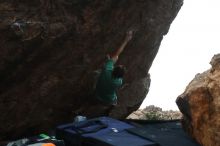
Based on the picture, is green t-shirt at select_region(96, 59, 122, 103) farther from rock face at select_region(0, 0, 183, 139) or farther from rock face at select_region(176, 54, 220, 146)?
rock face at select_region(176, 54, 220, 146)

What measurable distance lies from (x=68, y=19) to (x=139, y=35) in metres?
2.32

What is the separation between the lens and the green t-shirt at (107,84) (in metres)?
9.33

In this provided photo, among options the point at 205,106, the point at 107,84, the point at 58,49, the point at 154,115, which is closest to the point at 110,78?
the point at 107,84

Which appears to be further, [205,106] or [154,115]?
[154,115]

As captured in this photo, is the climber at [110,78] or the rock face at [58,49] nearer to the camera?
the rock face at [58,49]

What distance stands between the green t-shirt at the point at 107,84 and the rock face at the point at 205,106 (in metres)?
1.92

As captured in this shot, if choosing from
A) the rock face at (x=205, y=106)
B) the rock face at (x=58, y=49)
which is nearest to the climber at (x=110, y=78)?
the rock face at (x=58, y=49)

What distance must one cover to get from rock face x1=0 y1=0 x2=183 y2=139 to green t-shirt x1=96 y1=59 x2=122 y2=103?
0.64ft

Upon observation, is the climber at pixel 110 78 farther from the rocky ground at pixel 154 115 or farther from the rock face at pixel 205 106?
the rocky ground at pixel 154 115

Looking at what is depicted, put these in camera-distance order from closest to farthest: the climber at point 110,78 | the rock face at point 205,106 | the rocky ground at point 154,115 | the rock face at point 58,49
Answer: the rock face at point 205,106 < the rock face at point 58,49 < the climber at point 110,78 < the rocky ground at point 154,115

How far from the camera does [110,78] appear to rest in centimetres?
934

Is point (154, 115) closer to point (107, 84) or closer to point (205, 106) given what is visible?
point (107, 84)

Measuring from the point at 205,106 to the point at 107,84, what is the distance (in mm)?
2702

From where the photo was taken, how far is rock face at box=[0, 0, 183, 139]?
7762 millimetres
